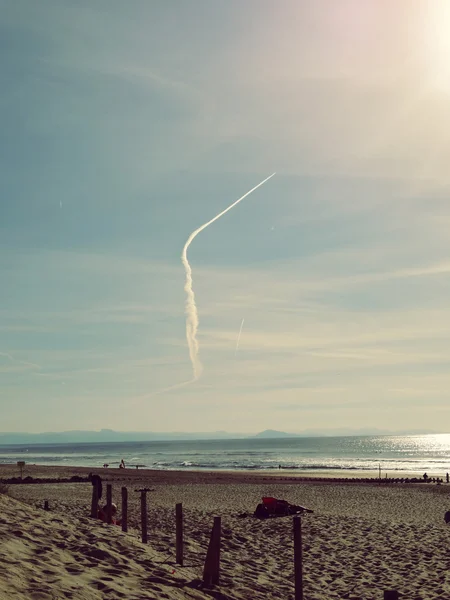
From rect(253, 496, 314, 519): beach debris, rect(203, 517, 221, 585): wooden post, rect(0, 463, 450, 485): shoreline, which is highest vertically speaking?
rect(203, 517, 221, 585): wooden post

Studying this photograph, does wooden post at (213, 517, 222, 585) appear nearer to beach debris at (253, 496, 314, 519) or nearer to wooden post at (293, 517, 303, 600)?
wooden post at (293, 517, 303, 600)

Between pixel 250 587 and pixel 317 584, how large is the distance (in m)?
1.92

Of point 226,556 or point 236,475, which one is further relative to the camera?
point 236,475

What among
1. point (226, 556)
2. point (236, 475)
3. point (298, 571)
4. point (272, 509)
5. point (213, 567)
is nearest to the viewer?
point (298, 571)

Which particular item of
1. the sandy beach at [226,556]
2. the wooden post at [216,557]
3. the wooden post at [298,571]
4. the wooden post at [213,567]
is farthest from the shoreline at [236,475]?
the wooden post at [298,571]

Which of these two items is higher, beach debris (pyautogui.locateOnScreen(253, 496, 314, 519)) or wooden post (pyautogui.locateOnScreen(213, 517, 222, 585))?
wooden post (pyautogui.locateOnScreen(213, 517, 222, 585))

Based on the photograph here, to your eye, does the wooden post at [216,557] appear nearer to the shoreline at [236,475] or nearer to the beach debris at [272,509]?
the beach debris at [272,509]

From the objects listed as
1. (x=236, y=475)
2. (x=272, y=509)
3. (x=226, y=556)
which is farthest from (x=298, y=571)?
(x=236, y=475)

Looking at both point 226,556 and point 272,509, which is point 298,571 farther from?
point 272,509

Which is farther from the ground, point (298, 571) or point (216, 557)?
point (216, 557)

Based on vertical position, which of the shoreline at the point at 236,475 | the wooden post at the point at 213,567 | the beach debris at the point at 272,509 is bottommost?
the shoreline at the point at 236,475

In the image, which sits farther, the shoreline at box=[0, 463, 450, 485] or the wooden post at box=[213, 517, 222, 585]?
the shoreline at box=[0, 463, 450, 485]

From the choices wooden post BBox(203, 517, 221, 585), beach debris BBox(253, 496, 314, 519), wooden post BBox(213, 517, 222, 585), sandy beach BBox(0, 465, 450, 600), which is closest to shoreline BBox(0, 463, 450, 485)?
beach debris BBox(253, 496, 314, 519)

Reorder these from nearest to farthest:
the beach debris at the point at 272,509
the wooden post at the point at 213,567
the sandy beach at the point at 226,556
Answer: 1. the sandy beach at the point at 226,556
2. the wooden post at the point at 213,567
3. the beach debris at the point at 272,509
